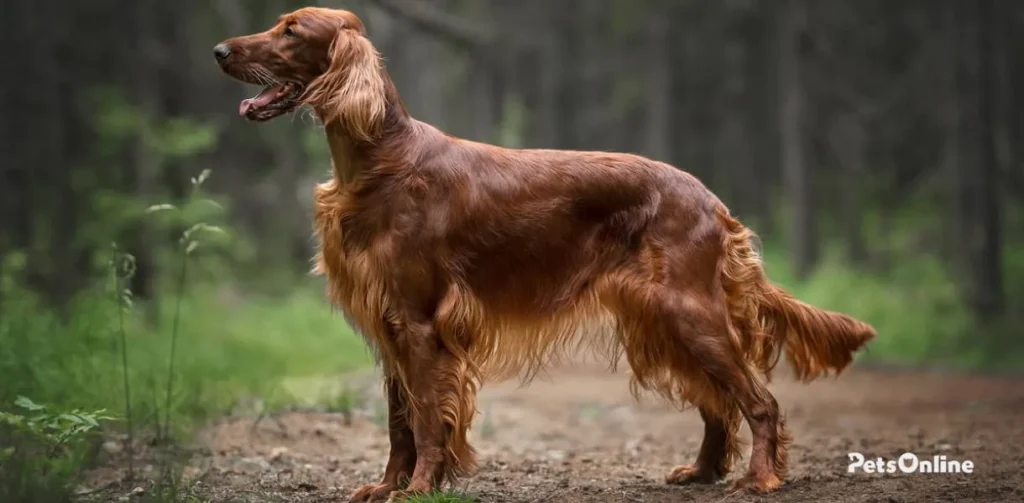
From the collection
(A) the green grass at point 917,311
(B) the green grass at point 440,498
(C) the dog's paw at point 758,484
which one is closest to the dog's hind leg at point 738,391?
(C) the dog's paw at point 758,484

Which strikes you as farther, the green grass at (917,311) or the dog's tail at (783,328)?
the green grass at (917,311)

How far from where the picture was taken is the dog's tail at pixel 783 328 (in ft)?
16.1

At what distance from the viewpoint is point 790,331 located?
5059 mm

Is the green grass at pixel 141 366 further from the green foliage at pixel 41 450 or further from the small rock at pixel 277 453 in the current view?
the small rock at pixel 277 453

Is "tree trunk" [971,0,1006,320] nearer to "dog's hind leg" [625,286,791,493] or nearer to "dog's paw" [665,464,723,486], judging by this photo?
"dog's paw" [665,464,723,486]

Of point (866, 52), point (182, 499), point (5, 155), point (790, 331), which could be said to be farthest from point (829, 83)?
point (182, 499)

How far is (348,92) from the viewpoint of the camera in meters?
4.59

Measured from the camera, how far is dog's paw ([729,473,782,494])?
464 cm

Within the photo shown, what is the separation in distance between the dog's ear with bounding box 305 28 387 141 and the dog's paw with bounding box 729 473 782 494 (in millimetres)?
2201

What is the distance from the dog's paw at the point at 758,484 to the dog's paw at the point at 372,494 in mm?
1505

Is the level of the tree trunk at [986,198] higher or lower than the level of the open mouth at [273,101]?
higher

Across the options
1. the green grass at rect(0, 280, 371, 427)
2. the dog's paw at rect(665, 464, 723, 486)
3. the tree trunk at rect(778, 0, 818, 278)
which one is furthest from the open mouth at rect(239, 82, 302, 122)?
the tree trunk at rect(778, 0, 818, 278)

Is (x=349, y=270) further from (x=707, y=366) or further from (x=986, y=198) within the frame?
(x=986, y=198)

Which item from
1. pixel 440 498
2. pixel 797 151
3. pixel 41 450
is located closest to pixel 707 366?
pixel 440 498
